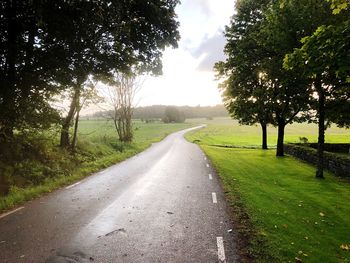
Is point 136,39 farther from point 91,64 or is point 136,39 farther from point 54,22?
point 54,22

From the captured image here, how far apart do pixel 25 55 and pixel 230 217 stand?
10.1 metres

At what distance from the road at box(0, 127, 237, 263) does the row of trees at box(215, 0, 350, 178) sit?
5.29 meters

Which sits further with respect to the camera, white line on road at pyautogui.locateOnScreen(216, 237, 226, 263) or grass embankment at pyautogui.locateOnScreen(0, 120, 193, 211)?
grass embankment at pyautogui.locateOnScreen(0, 120, 193, 211)

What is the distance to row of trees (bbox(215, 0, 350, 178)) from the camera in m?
9.07

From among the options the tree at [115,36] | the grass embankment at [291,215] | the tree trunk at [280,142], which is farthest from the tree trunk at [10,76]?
the tree trunk at [280,142]

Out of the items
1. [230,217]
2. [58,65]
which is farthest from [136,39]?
[230,217]

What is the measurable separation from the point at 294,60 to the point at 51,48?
9.45 m

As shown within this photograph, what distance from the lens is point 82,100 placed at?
22031 millimetres

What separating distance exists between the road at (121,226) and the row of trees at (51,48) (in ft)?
11.6

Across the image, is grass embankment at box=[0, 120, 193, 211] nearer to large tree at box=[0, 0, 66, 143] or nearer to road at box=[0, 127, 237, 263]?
road at box=[0, 127, 237, 263]

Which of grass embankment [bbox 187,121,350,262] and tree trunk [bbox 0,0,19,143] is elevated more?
tree trunk [bbox 0,0,19,143]

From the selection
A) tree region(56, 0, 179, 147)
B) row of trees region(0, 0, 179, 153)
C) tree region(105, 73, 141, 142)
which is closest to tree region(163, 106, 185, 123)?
tree region(105, 73, 141, 142)

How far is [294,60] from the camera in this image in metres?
10.6

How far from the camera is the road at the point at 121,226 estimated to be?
21.5ft
